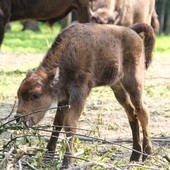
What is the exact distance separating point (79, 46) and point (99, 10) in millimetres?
4109

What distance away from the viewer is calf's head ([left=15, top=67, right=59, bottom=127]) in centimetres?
732

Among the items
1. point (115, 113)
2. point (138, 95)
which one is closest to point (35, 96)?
point (138, 95)

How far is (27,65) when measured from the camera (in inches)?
681

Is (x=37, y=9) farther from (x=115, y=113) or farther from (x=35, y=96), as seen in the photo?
(x=35, y=96)

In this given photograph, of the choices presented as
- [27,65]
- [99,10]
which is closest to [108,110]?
[99,10]

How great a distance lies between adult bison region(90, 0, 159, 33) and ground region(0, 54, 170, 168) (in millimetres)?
1148

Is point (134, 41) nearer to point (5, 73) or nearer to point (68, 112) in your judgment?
point (68, 112)

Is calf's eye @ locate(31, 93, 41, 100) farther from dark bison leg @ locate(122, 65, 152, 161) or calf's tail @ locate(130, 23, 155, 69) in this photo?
calf's tail @ locate(130, 23, 155, 69)

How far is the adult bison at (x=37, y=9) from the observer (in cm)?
1291

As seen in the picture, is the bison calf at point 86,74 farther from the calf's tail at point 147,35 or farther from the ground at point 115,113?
the ground at point 115,113

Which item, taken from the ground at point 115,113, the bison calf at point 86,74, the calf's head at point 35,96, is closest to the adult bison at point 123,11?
the ground at point 115,113

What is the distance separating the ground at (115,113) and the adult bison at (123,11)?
1148mm

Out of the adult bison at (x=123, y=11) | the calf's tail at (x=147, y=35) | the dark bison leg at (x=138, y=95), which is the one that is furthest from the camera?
the adult bison at (x=123, y=11)

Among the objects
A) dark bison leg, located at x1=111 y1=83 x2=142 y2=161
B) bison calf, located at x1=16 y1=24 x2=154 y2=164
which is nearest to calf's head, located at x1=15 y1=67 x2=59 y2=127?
bison calf, located at x1=16 y1=24 x2=154 y2=164
